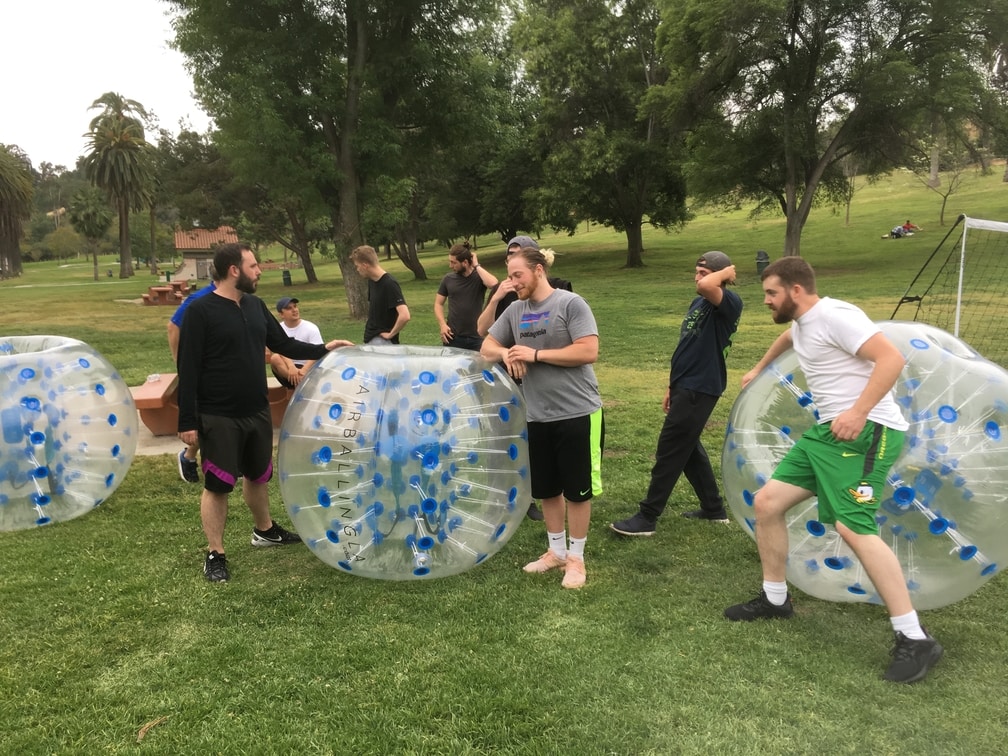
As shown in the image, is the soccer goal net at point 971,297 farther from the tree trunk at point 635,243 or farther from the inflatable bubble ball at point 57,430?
the tree trunk at point 635,243

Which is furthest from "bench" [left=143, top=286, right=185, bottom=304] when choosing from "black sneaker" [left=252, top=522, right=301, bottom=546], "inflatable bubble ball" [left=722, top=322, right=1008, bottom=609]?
"inflatable bubble ball" [left=722, top=322, right=1008, bottom=609]

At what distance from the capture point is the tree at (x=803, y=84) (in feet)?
78.1

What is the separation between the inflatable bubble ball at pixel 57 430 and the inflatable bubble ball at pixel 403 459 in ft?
6.86

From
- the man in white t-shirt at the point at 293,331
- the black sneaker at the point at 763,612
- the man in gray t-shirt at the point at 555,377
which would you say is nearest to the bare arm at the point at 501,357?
the man in gray t-shirt at the point at 555,377

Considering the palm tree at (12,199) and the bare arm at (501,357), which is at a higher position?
the palm tree at (12,199)

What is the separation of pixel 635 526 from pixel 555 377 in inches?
58.7

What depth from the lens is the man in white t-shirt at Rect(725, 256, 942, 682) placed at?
10.0 feet

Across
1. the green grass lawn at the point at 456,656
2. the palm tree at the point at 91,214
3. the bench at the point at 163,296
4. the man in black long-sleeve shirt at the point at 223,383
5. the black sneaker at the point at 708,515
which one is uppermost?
the palm tree at the point at 91,214

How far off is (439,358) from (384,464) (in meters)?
0.62

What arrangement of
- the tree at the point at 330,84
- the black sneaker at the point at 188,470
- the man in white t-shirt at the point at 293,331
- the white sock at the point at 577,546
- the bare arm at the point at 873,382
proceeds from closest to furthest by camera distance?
the bare arm at the point at 873,382 < the white sock at the point at 577,546 < the black sneaker at the point at 188,470 < the man in white t-shirt at the point at 293,331 < the tree at the point at 330,84

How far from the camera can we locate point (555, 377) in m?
3.91

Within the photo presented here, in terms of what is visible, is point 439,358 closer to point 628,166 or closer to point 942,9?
point 942,9

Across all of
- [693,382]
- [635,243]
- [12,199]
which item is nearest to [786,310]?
[693,382]

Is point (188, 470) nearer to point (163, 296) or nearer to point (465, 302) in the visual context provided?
point (465, 302)
